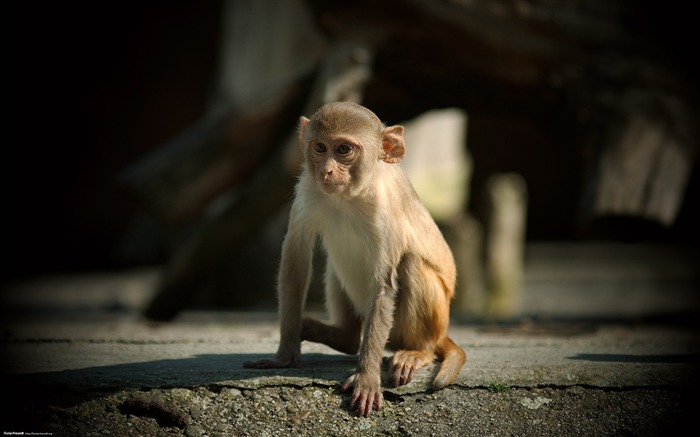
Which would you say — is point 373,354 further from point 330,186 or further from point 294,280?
point 330,186

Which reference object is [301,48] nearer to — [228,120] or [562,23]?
[228,120]

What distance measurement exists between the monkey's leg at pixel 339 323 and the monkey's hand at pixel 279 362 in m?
0.42

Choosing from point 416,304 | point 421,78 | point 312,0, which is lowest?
point 416,304

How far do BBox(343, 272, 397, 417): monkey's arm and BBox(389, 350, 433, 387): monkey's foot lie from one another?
119 millimetres

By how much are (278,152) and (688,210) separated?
3906mm

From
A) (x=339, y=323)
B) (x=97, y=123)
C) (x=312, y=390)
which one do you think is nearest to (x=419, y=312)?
(x=339, y=323)

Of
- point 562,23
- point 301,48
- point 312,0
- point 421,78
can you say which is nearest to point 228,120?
point 312,0

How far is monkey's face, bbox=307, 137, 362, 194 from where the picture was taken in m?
4.34

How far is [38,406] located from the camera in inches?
157

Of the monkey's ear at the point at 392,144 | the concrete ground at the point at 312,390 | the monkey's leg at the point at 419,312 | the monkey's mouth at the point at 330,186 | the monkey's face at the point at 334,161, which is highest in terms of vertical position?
the monkey's ear at the point at 392,144

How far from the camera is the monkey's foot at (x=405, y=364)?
4.32 m

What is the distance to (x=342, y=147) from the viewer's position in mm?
4395

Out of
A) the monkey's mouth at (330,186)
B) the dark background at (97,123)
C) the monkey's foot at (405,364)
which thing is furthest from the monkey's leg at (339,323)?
the dark background at (97,123)

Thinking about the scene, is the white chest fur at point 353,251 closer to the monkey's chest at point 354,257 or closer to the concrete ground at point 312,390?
the monkey's chest at point 354,257
